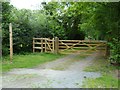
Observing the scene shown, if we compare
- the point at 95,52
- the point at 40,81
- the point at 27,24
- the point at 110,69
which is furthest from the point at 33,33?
the point at 40,81

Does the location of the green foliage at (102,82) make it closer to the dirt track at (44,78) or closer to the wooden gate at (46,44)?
the dirt track at (44,78)

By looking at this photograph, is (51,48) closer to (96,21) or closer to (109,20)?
(96,21)

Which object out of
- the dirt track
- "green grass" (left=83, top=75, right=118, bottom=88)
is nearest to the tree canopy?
"green grass" (left=83, top=75, right=118, bottom=88)

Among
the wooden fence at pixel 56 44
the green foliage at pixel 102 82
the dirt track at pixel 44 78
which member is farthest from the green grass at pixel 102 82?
the wooden fence at pixel 56 44

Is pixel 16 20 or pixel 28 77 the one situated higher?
pixel 16 20

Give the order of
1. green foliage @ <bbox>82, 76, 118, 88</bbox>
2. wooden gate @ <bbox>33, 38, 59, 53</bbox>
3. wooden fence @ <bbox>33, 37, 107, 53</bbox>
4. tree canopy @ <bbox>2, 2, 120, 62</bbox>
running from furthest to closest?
1. wooden gate @ <bbox>33, 38, 59, 53</bbox>
2. wooden fence @ <bbox>33, 37, 107, 53</bbox>
3. tree canopy @ <bbox>2, 2, 120, 62</bbox>
4. green foliage @ <bbox>82, 76, 118, 88</bbox>

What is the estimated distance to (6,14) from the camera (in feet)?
46.5

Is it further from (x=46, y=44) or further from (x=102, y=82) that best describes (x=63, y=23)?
(x=102, y=82)

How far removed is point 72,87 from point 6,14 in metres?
8.54

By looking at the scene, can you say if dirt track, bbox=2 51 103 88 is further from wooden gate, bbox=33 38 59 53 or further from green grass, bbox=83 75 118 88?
wooden gate, bbox=33 38 59 53

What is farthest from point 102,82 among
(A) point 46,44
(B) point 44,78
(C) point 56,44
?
(A) point 46,44

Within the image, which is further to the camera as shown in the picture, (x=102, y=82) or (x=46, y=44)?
(x=46, y=44)

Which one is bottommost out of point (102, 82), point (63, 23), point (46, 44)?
point (102, 82)

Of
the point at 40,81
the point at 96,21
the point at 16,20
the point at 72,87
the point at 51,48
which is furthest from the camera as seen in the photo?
the point at 51,48
